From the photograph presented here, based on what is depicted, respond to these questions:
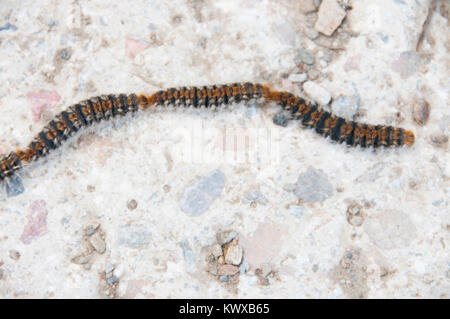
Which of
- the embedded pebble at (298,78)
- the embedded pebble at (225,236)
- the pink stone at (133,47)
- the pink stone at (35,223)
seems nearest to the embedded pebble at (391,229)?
the embedded pebble at (225,236)

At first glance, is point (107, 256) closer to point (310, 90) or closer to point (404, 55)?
point (310, 90)

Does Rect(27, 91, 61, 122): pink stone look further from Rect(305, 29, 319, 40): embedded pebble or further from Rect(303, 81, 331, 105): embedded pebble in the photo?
Rect(305, 29, 319, 40): embedded pebble

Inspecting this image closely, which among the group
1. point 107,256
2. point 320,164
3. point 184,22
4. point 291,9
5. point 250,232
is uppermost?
point 291,9

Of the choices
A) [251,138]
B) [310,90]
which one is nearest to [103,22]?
[251,138]

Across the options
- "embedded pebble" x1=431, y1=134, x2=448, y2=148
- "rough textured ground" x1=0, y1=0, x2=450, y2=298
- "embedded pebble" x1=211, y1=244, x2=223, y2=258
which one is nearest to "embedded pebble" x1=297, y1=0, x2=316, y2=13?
"rough textured ground" x1=0, y1=0, x2=450, y2=298

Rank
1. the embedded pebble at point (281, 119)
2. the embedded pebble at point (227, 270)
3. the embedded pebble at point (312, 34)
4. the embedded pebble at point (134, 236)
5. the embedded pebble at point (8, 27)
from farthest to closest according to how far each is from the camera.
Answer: the embedded pebble at point (312, 34) → the embedded pebble at point (8, 27) → the embedded pebble at point (281, 119) → the embedded pebble at point (134, 236) → the embedded pebble at point (227, 270)

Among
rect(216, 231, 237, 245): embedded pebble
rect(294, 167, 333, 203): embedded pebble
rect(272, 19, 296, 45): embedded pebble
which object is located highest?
rect(272, 19, 296, 45): embedded pebble

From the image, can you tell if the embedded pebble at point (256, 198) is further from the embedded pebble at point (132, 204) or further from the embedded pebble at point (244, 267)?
the embedded pebble at point (132, 204)
